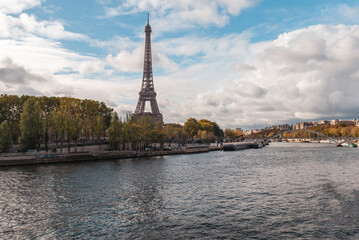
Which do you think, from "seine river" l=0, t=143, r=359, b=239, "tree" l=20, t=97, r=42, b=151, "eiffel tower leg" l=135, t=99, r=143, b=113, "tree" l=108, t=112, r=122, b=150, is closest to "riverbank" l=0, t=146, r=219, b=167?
"tree" l=20, t=97, r=42, b=151

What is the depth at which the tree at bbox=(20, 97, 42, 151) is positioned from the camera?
57312 millimetres

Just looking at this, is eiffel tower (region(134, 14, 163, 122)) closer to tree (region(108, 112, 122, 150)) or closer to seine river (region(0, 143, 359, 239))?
tree (region(108, 112, 122, 150))

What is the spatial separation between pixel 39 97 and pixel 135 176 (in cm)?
5515

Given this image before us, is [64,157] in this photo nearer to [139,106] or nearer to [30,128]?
[30,128]

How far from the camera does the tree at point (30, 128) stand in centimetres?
5731

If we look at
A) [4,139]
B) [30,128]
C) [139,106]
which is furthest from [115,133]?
[139,106]

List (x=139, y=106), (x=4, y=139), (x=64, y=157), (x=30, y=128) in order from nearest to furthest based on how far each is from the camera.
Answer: (x=4, y=139) < (x=64, y=157) < (x=30, y=128) < (x=139, y=106)

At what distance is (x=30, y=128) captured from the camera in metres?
58.0

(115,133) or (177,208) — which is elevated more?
(115,133)

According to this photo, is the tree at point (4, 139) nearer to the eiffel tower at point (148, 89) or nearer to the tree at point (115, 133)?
the tree at point (115, 133)

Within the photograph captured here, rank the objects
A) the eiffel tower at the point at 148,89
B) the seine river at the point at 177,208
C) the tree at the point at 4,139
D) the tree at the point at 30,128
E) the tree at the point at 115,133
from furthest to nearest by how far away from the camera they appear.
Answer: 1. the eiffel tower at the point at 148,89
2. the tree at the point at 115,133
3. the tree at the point at 30,128
4. the tree at the point at 4,139
5. the seine river at the point at 177,208

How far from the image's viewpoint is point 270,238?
16.7 m

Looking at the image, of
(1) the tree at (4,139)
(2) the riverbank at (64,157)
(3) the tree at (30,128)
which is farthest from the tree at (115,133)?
(1) the tree at (4,139)

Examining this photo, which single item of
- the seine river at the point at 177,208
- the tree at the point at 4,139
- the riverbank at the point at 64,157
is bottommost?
the seine river at the point at 177,208
